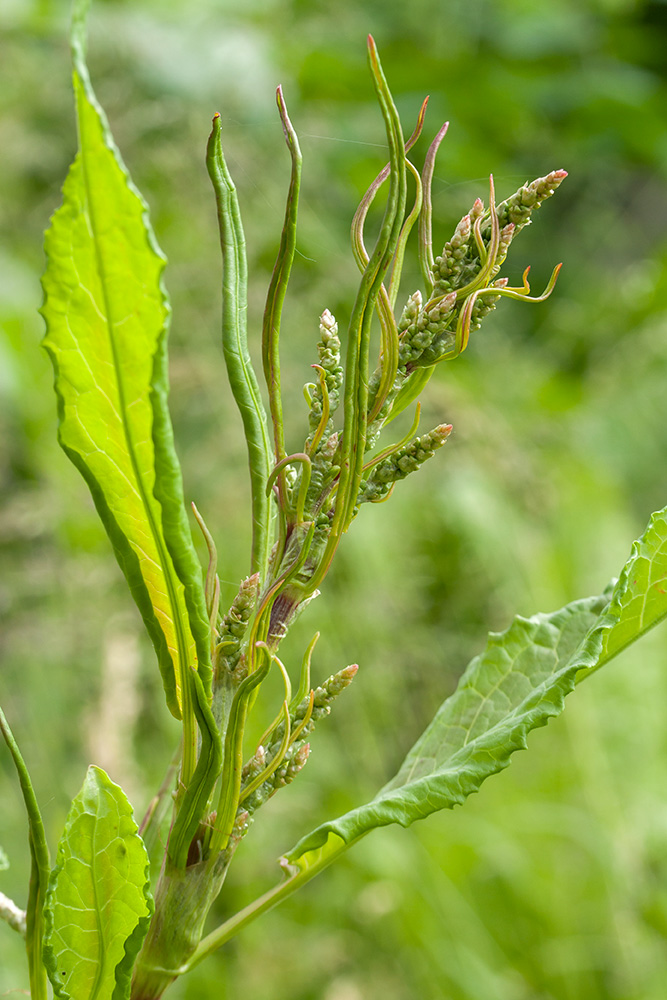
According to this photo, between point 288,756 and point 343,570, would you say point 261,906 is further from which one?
point 343,570

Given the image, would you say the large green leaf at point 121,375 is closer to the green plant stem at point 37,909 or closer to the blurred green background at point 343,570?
the green plant stem at point 37,909

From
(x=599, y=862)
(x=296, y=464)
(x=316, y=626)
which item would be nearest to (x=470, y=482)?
(x=316, y=626)

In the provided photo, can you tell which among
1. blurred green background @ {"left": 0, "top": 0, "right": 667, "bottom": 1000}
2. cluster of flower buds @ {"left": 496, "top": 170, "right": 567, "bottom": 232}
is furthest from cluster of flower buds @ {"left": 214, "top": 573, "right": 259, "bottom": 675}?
blurred green background @ {"left": 0, "top": 0, "right": 667, "bottom": 1000}

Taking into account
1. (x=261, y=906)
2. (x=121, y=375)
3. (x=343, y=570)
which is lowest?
(x=261, y=906)

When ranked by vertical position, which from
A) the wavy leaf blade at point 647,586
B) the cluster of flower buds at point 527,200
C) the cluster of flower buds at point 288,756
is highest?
the cluster of flower buds at point 527,200

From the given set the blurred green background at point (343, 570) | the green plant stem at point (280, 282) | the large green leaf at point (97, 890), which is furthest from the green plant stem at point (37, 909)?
the blurred green background at point (343, 570)

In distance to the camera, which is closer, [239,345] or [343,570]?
[239,345]

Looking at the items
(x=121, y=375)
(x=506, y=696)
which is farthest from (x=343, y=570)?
(x=121, y=375)

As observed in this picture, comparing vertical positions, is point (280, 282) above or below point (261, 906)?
above
